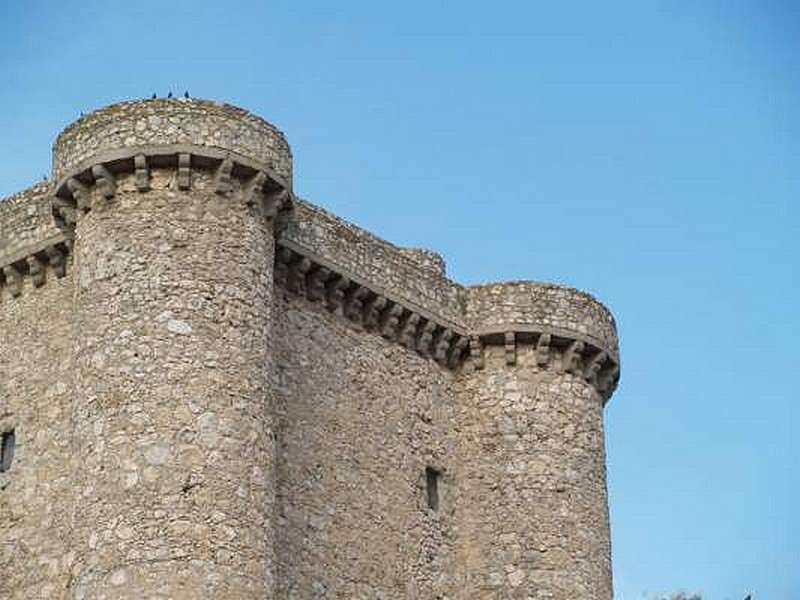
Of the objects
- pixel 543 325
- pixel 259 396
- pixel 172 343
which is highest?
pixel 543 325

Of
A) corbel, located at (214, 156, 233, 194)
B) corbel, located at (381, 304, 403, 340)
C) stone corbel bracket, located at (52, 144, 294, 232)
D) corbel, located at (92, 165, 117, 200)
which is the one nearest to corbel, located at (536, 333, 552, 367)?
corbel, located at (381, 304, 403, 340)

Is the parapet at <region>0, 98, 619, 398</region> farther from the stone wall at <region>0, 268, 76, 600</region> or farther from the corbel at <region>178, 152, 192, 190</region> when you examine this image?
the stone wall at <region>0, 268, 76, 600</region>

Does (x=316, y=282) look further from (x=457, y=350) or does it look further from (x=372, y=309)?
(x=457, y=350)

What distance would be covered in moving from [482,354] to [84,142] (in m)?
6.95

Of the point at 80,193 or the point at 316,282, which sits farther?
the point at 316,282

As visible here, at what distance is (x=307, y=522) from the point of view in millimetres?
21594

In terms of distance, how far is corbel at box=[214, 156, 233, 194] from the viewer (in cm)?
2047

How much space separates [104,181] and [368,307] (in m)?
4.59

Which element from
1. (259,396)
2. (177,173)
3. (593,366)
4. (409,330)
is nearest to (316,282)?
(409,330)

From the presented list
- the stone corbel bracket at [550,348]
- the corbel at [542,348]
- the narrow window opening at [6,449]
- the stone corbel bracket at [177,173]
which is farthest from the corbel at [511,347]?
the narrow window opening at [6,449]

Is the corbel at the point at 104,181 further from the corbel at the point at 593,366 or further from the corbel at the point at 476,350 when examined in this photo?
the corbel at the point at 593,366

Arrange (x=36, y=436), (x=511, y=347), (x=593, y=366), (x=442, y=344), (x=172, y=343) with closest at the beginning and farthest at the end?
(x=172, y=343)
(x=36, y=436)
(x=442, y=344)
(x=511, y=347)
(x=593, y=366)

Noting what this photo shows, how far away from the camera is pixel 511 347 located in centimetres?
2500

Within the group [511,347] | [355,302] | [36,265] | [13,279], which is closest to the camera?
[36,265]
